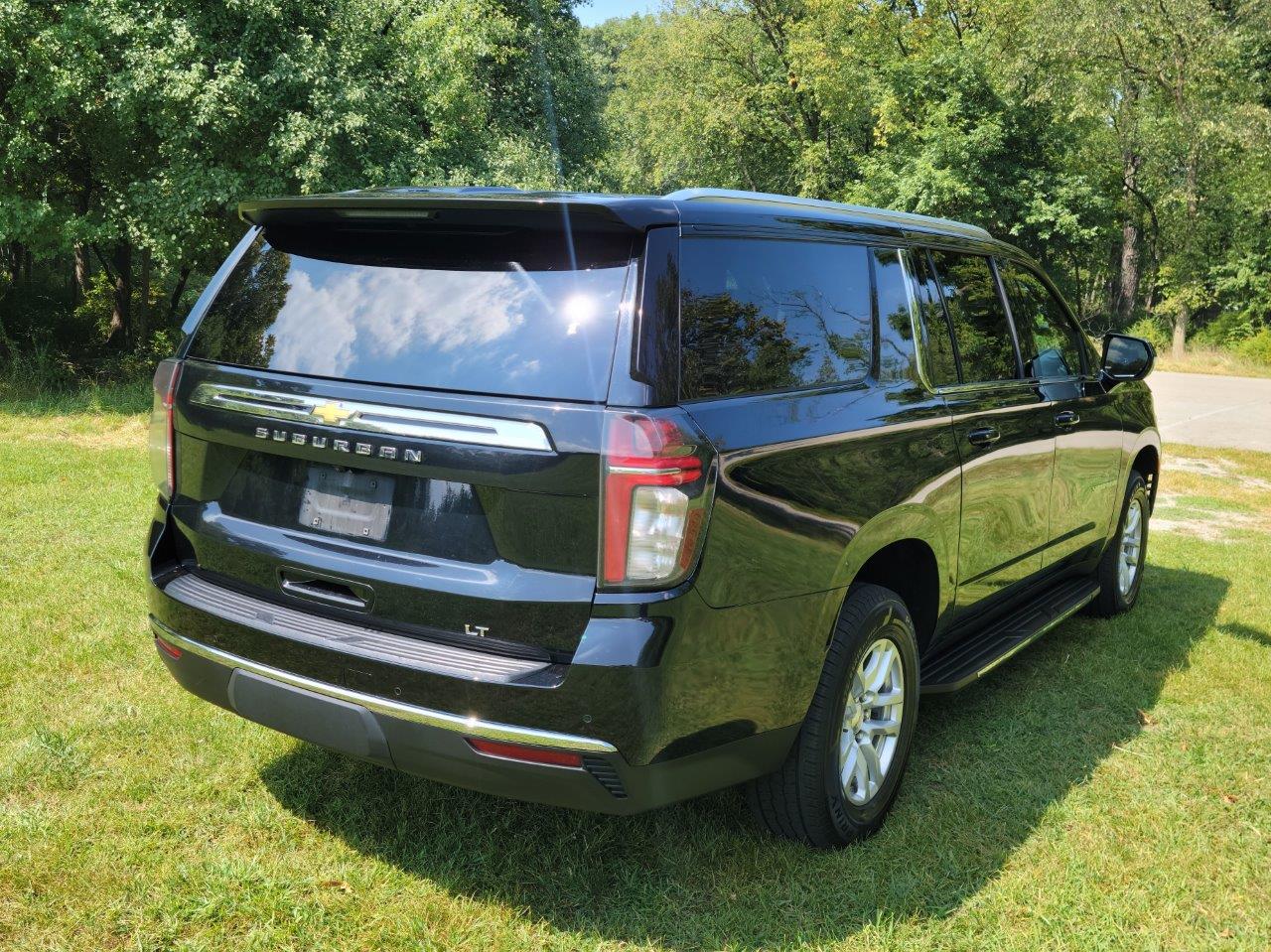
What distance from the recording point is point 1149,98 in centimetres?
3266

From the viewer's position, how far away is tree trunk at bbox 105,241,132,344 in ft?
60.0

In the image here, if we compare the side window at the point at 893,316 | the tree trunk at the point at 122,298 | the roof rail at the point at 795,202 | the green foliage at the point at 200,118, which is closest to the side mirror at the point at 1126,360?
the roof rail at the point at 795,202

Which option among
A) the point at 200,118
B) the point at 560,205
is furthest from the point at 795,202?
the point at 200,118

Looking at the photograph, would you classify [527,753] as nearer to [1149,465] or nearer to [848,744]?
[848,744]

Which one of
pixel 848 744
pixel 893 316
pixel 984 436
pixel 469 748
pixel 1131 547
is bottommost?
pixel 1131 547

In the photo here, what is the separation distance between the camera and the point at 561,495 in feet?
8.17

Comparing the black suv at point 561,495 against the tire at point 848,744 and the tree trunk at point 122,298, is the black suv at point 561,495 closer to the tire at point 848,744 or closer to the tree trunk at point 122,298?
the tire at point 848,744

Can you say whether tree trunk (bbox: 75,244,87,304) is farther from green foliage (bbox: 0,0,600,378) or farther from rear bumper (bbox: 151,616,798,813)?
rear bumper (bbox: 151,616,798,813)

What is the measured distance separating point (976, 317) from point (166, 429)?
305 cm

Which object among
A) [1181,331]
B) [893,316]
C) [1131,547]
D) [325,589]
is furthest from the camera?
[1181,331]

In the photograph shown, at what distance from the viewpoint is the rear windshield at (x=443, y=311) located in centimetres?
258

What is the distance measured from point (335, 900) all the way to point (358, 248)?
5.98ft

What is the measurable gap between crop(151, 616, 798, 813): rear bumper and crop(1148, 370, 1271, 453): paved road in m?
14.5

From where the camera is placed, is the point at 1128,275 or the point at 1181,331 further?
the point at 1128,275
